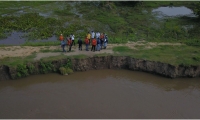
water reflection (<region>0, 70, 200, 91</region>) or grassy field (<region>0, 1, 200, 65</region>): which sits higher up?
grassy field (<region>0, 1, 200, 65</region>)

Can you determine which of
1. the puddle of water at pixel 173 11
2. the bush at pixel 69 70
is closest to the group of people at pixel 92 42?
the bush at pixel 69 70

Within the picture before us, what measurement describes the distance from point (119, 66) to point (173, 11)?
1602 centimetres

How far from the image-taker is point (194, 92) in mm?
13781

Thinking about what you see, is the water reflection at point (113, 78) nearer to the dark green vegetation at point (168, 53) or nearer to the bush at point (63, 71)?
the bush at point (63, 71)

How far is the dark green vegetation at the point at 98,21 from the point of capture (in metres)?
20.4

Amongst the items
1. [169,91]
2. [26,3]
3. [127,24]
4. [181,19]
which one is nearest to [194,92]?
[169,91]

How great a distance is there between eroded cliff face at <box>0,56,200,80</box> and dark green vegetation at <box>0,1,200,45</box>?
9.34 ft

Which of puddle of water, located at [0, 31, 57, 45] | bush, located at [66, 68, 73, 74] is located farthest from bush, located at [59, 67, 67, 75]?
puddle of water, located at [0, 31, 57, 45]

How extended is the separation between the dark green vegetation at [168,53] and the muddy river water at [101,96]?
43.7 inches

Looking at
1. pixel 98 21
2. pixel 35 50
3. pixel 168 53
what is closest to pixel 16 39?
pixel 35 50

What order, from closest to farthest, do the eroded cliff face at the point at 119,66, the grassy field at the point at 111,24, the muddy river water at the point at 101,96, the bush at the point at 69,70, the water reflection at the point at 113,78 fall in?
the muddy river water at the point at 101,96, the water reflection at the point at 113,78, the eroded cliff face at the point at 119,66, the bush at the point at 69,70, the grassy field at the point at 111,24

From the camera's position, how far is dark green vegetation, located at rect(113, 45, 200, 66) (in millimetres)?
15383

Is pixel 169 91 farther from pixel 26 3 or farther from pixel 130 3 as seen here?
pixel 26 3

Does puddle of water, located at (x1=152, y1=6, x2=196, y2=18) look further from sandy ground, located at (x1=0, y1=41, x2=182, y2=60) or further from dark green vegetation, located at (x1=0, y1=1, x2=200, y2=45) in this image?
sandy ground, located at (x1=0, y1=41, x2=182, y2=60)
